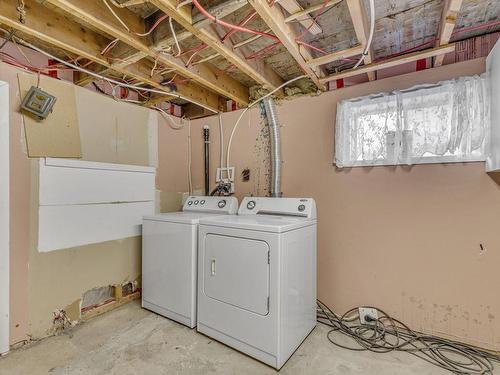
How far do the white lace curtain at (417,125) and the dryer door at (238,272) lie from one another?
1115 millimetres

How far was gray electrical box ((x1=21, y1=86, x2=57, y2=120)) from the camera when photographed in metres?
1.84

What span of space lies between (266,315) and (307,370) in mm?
428

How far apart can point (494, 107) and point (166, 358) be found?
2.71 m

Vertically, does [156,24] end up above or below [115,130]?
above

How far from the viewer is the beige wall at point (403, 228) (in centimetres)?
179

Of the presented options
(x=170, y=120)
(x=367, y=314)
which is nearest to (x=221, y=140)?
(x=170, y=120)

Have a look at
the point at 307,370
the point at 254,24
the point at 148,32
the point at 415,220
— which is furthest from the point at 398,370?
the point at 148,32

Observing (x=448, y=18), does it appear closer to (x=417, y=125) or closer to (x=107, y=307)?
(x=417, y=125)

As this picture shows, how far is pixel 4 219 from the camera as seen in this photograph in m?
1.78

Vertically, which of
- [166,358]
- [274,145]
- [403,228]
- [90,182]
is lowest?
[166,358]

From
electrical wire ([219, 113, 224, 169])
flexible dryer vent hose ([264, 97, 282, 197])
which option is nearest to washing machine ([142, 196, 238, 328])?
flexible dryer vent hose ([264, 97, 282, 197])

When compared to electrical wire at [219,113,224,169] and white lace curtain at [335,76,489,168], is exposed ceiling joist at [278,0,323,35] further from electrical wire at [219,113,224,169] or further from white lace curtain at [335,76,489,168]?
electrical wire at [219,113,224,169]

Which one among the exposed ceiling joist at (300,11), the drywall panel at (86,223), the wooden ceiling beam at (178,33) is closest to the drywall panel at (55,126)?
the wooden ceiling beam at (178,33)

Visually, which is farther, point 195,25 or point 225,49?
point 225,49
